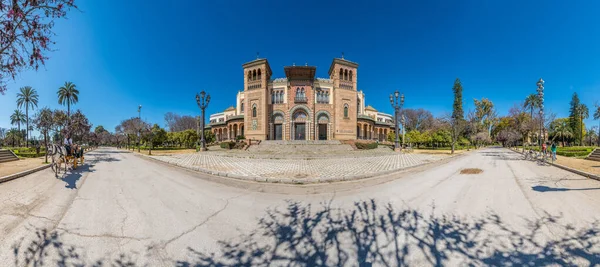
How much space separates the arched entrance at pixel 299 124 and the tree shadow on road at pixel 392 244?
30423 millimetres

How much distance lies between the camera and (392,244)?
3.11m

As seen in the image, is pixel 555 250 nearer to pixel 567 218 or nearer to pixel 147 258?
pixel 567 218

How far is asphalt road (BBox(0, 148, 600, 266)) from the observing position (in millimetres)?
2803

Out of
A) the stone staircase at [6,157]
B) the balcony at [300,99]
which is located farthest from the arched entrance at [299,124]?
the stone staircase at [6,157]

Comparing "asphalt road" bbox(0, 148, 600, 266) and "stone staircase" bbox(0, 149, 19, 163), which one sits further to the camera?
"stone staircase" bbox(0, 149, 19, 163)

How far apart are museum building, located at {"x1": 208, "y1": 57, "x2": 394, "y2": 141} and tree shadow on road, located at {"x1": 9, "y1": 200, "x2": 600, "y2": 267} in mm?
30103

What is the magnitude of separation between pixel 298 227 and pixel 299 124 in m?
31.2

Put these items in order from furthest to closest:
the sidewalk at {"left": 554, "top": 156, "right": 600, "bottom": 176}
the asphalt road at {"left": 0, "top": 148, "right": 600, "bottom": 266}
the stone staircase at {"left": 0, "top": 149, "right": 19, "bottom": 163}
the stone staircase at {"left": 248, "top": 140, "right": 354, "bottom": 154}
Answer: the stone staircase at {"left": 248, "top": 140, "right": 354, "bottom": 154}, the stone staircase at {"left": 0, "top": 149, "right": 19, "bottom": 163}, the sidewalk at {"left": 554, "top": 156, "right": 600, "bottom": 176}, the asphalt road at {"left": 0, "top": 148, "right": 600, "bottom": 266}

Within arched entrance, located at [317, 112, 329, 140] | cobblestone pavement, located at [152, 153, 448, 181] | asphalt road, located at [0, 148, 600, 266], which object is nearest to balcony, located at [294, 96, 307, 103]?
arched entrance, located at [317, 112, 329, 140]

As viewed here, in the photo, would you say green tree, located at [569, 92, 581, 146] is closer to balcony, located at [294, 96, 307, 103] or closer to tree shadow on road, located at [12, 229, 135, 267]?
balcony, located at [294, 96, 307, 103]

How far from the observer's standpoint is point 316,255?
2.85m

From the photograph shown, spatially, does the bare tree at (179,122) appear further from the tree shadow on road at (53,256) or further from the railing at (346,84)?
the tree shadow on road at (53,256)

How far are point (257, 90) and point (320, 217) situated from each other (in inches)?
1288

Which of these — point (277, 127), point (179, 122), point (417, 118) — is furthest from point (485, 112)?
point (179, 122)
